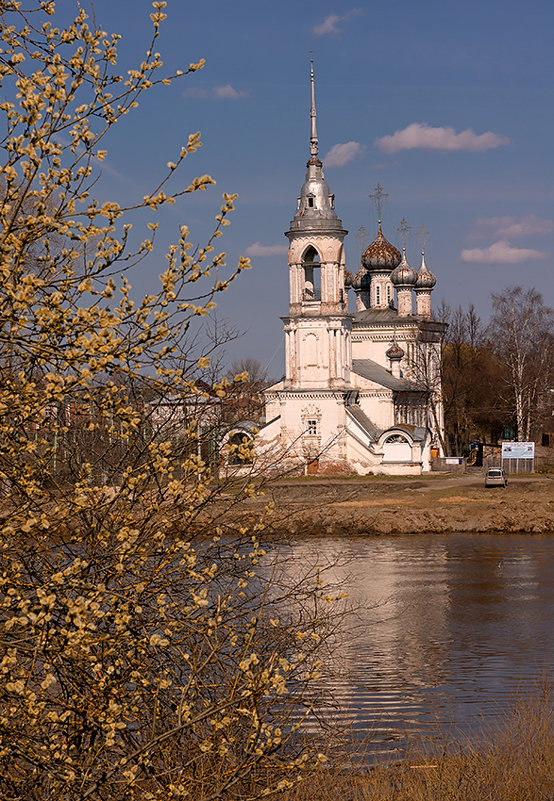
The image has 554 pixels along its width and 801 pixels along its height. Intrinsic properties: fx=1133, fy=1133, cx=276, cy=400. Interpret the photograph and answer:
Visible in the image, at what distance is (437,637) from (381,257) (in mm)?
48757

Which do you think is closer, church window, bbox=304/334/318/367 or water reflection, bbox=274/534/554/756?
water reflection, bbox=274/534/554/756

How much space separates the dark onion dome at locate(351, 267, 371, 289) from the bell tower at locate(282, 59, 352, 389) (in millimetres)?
16821

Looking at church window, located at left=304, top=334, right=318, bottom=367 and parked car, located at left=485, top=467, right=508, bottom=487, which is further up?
church window, located at left=304, top=334, right=318, bottom=367

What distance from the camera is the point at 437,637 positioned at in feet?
55.5

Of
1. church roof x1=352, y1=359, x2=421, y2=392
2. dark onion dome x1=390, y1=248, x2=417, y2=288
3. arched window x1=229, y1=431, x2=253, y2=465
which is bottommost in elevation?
arched window x1=229, y1=431, x2=253, y2=465

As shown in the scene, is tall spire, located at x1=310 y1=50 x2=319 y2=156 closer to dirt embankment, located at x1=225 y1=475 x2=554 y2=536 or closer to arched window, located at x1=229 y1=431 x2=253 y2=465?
dirt embankment, located at x1=225 y1=475 x2=554 y2=536

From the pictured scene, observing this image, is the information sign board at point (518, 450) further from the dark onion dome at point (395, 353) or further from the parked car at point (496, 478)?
the dark onion dome at point (395, 353)

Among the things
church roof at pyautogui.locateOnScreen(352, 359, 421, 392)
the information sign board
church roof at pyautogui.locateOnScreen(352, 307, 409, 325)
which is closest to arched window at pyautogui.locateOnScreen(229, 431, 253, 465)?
the information sign board

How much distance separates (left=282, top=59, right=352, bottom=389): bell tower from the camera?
48.9 meters

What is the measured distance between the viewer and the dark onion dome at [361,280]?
66.7m

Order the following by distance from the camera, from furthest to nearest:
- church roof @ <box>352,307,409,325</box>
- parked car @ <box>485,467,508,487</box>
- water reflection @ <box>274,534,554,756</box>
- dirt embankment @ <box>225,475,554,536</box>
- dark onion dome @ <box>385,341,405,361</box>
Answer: church roof @ <box>352,307,409,325</box>, dark onion dome @ <box>385,341,405,361</box>, parked car @ <box>485,467,508,487</box>, dirt embankment @ <box>225,475,554,536</box>, water reflection @ <box>274,534,554,756</box>

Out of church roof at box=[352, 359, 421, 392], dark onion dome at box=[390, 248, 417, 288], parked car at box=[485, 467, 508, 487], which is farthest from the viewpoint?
dark onion dome at box=[390, 248, 417, 288]

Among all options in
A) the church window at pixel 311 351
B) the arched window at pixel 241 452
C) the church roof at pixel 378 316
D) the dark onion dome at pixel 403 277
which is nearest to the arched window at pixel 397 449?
the church window at pixel 311 351

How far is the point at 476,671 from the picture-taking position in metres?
14.2
